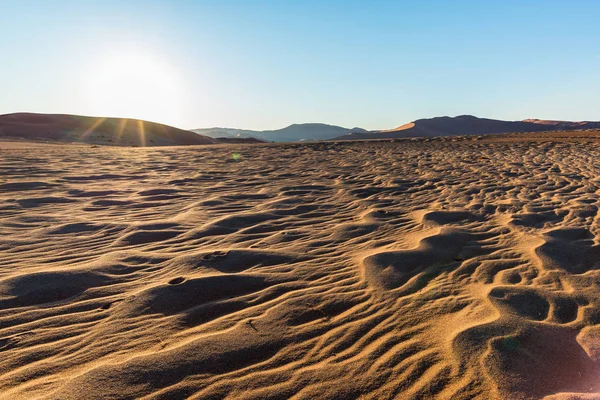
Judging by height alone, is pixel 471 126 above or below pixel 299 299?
above

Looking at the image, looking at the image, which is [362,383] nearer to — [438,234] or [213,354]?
[213,354]

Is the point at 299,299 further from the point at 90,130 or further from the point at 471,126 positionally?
the point at 471,126

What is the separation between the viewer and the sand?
1720 millimetres

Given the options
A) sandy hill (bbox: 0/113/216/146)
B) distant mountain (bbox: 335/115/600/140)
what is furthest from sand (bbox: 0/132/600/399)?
distant mountain (bbox: 335/115/600/140)

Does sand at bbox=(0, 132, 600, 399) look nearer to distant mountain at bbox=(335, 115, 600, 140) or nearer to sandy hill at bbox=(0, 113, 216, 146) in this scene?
sandy hill at bbox=(0, 113, 216, 146)

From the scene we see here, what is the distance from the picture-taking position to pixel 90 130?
2961 cm

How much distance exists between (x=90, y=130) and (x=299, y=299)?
107 feet

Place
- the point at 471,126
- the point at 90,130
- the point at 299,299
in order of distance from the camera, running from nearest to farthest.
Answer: the point at 299,299 < the point at 90,130 < the point at 471,126

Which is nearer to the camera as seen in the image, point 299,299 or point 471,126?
point 299,299

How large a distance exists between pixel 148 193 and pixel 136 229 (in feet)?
6.78

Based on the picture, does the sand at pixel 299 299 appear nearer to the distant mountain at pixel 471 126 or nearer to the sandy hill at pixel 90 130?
the sandy hill at pixel 90 130

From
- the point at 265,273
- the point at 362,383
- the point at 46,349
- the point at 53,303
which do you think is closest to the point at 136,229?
the point at 53,303

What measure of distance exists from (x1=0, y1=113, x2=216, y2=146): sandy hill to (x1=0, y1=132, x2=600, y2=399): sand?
22.5 metres

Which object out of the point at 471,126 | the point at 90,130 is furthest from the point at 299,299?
the point at 471,126
